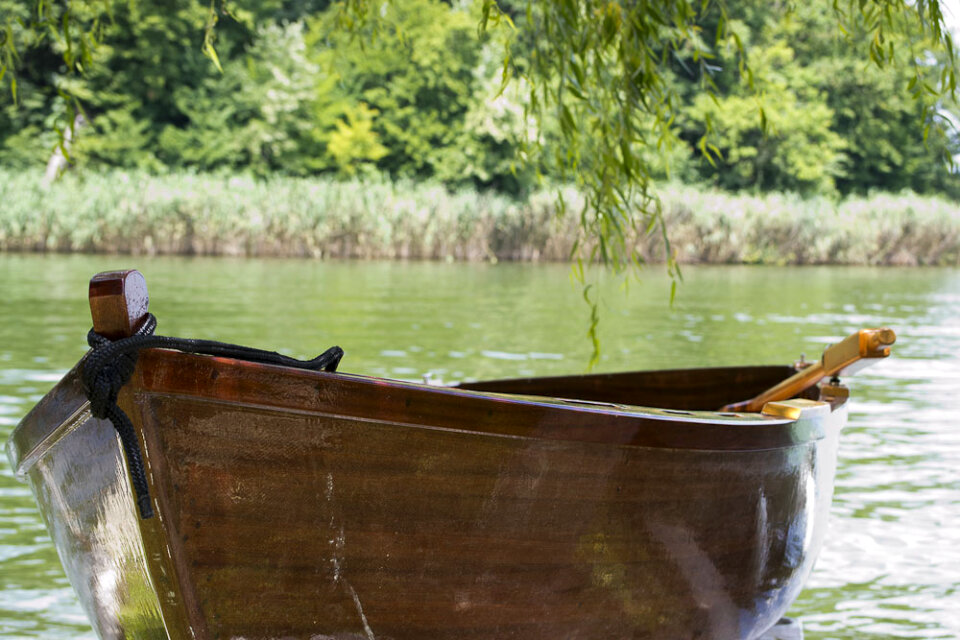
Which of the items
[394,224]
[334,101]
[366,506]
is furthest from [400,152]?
[366,506]

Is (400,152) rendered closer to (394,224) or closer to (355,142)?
(355,142)

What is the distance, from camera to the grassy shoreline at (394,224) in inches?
Answer: 933

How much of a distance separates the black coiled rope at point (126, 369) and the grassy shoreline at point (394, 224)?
858 inches

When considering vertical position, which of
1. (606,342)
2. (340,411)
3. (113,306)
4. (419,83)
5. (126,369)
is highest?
(419,83)

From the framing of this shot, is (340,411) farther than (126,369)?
Answer: Yes

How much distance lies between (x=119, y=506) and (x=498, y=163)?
33811mm

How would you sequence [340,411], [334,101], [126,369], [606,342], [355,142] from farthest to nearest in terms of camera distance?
[334,101], [355,142], [606,342], [340,411], [126,369]

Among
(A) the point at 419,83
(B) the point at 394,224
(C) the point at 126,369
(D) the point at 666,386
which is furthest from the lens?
(A) the point at 419,83

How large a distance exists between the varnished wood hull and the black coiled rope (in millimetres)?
28

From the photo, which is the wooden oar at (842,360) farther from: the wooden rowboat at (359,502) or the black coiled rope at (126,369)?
the black coiled rope at (126,369)

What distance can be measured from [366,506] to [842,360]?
2.22m

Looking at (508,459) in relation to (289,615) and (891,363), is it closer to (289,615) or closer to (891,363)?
(289,615)

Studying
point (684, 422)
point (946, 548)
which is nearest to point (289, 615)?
point (684, 422)

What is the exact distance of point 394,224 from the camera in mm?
25344
